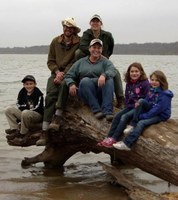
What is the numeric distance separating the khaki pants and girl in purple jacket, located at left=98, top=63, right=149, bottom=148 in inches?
65.8

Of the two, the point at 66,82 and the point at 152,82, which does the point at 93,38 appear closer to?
the point at 66,82

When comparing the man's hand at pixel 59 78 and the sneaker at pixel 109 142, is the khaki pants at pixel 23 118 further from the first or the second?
the sneaker at pixel 109 142

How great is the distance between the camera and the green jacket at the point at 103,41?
7.44 m

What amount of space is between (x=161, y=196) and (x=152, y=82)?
1.71 m

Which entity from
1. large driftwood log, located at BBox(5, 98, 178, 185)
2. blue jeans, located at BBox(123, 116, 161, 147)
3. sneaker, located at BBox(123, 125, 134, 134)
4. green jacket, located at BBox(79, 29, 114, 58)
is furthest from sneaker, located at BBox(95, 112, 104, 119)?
green jacket, located at BBox(79, 29, 114, 58)

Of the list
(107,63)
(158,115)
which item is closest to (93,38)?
(107,63)

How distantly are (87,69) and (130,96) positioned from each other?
3.24 feet

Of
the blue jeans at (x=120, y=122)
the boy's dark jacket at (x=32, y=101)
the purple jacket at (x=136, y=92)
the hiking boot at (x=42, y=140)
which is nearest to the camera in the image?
the blue jeans at (x=120, y=122)

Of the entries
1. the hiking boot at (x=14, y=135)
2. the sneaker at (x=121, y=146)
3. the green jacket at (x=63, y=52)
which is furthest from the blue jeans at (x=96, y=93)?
the hiking boot at (x=14, y=135)

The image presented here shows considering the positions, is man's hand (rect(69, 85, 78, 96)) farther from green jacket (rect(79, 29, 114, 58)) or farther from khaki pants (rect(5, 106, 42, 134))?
khaki pants (rect(5, 106, 42, 134))

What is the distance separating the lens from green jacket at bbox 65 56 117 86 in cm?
709

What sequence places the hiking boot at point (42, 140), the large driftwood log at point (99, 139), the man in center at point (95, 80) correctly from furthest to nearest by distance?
the hiking boot at point (42, 140)
the man in center at point (95, 80)
the large driftwood log at point (99, 139)

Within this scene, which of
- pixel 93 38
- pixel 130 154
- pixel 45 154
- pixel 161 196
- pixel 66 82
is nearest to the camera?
pixel 161 196

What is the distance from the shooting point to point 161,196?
20.0 ft
